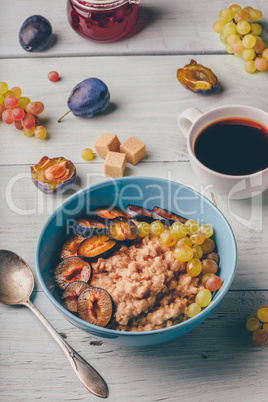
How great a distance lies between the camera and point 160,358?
96cm

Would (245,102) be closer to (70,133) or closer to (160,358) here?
(70,133)

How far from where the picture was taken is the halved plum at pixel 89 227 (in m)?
1.00

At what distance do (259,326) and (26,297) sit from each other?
1.59 feet

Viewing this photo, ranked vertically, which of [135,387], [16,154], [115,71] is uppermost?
[115,71]

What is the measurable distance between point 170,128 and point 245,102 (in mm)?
219

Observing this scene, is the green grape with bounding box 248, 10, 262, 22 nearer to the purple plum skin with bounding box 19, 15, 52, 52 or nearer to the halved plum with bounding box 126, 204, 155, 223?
the purple plum skin with bounding box 19, 15, 52, 52

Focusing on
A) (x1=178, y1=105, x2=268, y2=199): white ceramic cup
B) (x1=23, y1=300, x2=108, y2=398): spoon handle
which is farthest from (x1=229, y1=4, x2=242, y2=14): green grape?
(x1=23, y1=300, x2=108, y2=398): spoon handle

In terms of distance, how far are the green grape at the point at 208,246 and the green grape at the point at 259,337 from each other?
18 centimetres

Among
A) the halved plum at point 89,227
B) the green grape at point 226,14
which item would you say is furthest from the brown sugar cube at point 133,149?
the green grape at point 226,14

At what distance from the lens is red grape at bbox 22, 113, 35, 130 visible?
123 centimetres

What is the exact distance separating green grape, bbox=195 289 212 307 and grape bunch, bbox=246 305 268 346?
147 mm

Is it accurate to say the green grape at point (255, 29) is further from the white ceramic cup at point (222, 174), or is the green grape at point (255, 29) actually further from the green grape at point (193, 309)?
the green grape at point (193, 309)

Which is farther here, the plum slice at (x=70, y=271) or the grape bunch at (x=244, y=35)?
the grape bunch at (x=244, y=35)

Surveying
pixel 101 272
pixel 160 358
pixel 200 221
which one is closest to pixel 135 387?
pixel 160 358
